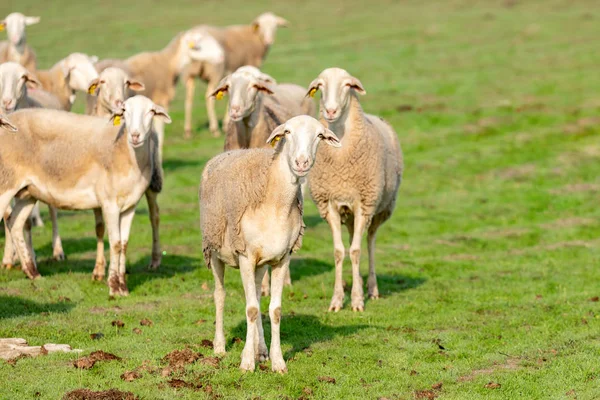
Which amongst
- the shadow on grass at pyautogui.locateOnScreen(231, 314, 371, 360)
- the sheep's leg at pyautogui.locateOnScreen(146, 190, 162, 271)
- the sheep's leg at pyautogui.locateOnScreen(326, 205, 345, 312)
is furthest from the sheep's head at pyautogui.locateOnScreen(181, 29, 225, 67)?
the shadow on grass at pyautogui.locateOnScreen(231, 314, 371, 360)

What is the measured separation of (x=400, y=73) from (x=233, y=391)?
88.0ft

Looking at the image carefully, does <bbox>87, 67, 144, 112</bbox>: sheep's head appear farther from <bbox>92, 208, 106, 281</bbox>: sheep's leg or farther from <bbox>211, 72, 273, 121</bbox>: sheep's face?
<bbox>92, 208, 106, 281</bbox>: sheep's leg

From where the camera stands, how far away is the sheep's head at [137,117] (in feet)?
38.8

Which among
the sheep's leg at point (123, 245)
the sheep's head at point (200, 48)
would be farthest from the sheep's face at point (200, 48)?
the sheep's leg at point (123, 245)

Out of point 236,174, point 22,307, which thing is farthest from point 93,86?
point 236,174

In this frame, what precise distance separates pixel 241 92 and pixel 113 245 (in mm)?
2727

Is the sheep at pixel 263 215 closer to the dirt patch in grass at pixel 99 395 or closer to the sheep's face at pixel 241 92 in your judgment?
the dirt patch in grass at pixel 99 395

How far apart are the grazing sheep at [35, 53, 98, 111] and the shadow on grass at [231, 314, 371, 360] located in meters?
7.14

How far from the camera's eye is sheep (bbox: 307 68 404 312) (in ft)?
39.3

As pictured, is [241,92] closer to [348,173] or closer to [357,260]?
[348,173]

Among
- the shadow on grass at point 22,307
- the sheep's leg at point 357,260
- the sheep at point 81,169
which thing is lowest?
the shadow on grass at point 22,307

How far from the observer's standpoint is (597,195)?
20969mm

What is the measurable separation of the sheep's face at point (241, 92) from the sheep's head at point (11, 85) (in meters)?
3.17

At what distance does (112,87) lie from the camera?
Result: 14289 mm
